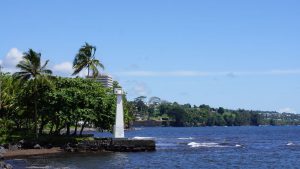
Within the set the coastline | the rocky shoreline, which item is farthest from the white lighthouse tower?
the coastline

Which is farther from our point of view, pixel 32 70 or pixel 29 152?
pixel 32 70

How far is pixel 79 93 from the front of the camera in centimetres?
6500

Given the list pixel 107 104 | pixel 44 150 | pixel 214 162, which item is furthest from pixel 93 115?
pixel 214 162

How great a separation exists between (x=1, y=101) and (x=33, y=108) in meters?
6.93

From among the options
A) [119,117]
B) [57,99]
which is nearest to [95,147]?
[119,117]

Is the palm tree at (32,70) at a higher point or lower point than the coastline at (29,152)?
higher

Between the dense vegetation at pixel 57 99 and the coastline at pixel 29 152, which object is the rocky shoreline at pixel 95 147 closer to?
the coastline at pixel 29 152

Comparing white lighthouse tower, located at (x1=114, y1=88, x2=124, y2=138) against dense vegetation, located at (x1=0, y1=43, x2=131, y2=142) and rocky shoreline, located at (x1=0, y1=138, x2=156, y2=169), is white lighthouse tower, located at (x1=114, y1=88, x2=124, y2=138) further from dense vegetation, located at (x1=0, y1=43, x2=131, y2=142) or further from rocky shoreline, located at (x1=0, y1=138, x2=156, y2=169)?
dense vegetation, located at (x1=0, y1=43, x2=131, y2=142)

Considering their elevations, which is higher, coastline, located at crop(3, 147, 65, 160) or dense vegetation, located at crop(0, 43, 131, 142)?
dense vegetation, located at crop(0, 43, 131, 142)

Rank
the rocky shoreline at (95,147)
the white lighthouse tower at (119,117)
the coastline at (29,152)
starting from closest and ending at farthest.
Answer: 1. the coastline at (29,152)
2. the rocky shoreline at (95,147)
3. the white lighthouse tower at (119,117)

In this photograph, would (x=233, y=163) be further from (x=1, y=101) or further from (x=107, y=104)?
(x=1, y=101)

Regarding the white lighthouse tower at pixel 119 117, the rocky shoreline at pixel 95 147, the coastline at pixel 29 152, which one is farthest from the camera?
the white lighthouse tower at pixel 119 117

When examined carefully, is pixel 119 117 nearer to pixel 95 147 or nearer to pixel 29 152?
pixel 95 147

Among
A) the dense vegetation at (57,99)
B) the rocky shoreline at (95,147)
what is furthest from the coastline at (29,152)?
the dense vegetation at (57,99)
